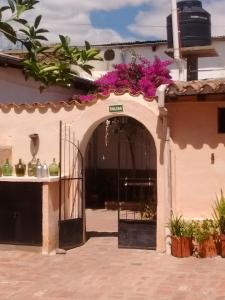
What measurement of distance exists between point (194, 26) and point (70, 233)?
11.3 meters

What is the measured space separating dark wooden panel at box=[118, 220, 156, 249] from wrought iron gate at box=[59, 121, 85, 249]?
913 millimetres

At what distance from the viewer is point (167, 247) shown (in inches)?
393

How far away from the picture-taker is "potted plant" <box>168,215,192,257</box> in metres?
9.61

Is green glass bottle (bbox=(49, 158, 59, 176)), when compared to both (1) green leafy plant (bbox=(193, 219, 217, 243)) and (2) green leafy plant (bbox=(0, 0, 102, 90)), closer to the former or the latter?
(1) green leafy plant (bbox=(193, 219, 217, 243))

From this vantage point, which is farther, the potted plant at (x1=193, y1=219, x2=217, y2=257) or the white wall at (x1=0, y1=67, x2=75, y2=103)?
the white wall at (x1=0, y1=67, x2=75, y2=103)

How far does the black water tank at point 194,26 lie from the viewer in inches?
749

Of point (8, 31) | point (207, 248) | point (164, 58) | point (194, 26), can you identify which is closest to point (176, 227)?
point (207, 248)

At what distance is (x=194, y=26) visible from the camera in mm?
19172

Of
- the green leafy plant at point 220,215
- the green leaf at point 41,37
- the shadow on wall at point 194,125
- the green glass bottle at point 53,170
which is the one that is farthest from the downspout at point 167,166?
the green leaf at point 41,37

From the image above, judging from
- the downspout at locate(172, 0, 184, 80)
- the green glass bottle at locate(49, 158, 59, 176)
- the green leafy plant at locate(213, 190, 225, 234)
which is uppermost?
the downspout at locate(172, 0, 184, 80)

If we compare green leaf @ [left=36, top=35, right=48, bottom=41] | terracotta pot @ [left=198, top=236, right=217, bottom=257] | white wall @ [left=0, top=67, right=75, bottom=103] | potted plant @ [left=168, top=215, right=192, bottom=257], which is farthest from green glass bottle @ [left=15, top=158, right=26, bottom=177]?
green leaf @ [left=36, top=35, right=48, bottom=41]

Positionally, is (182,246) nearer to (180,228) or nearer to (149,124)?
(180,228)

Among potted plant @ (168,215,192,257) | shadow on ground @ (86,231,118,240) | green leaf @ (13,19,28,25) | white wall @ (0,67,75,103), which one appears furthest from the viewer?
white wall @ (0,67,75,103)

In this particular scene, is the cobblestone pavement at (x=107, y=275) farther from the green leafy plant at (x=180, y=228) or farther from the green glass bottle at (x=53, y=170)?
the green glass bottle at (x=53, y=170)
